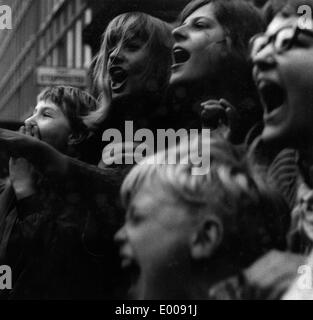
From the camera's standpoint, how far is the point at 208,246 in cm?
341

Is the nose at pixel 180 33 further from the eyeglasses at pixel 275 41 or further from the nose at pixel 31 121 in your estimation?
the nose at pixel 31 121

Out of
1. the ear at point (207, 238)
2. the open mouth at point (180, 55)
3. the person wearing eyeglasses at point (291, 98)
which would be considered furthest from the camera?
the open mouth at point (180, 55)

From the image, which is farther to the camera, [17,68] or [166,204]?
[17,68]

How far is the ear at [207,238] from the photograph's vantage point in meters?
3.41

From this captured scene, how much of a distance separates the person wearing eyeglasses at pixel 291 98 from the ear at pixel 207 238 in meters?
0.32

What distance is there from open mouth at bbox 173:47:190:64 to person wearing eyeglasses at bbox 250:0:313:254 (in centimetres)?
28

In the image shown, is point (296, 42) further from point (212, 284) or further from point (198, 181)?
point (212, 284)

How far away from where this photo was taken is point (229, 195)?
344 centimetres

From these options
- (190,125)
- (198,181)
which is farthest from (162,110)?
(198,181)

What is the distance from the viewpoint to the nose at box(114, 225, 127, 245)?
11.5 feet

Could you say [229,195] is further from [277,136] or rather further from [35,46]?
[35,46]

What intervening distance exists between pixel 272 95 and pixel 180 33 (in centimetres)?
49

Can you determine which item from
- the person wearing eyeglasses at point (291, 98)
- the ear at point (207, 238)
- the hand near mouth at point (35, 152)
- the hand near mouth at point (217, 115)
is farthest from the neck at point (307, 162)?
the hand near mouth at point (35, 152)

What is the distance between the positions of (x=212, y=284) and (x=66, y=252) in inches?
25.0
